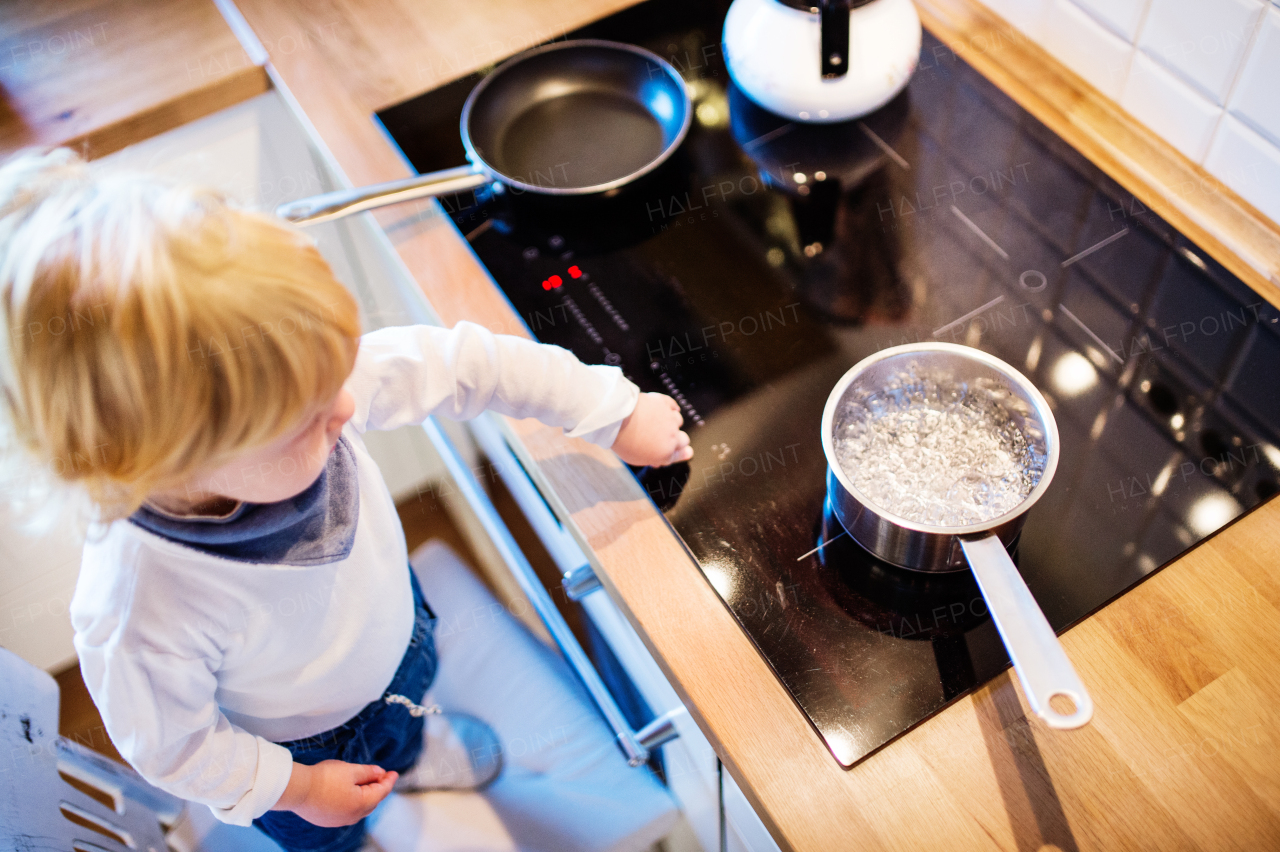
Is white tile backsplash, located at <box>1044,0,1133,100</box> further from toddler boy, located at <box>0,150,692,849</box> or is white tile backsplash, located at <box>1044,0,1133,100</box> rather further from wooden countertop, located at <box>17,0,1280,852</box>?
toddler boy, located at <box>0,150,692,849</box>

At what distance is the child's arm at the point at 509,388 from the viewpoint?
2.43ft

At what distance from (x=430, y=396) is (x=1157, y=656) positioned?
591mm

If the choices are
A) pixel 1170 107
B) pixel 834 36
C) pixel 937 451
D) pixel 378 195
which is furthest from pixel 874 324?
pixel 378 195

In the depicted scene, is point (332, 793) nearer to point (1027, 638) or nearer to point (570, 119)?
point (1027, 638)

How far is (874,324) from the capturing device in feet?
2.70

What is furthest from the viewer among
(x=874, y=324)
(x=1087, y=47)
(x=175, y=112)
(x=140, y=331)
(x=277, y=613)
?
(x=175, y=112)

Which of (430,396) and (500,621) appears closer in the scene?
(430,396)

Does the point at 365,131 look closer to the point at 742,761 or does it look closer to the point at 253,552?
the point at 253,552

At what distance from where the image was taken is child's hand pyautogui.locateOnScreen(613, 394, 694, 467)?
2.43 ft

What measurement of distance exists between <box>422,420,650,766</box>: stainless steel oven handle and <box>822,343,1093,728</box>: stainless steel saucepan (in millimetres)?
269

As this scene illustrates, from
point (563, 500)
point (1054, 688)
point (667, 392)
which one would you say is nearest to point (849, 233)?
point (667, 392)

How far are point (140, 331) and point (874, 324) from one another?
59 cm

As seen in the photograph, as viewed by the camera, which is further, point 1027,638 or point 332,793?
point 332,793

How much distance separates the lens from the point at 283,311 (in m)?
0.52
